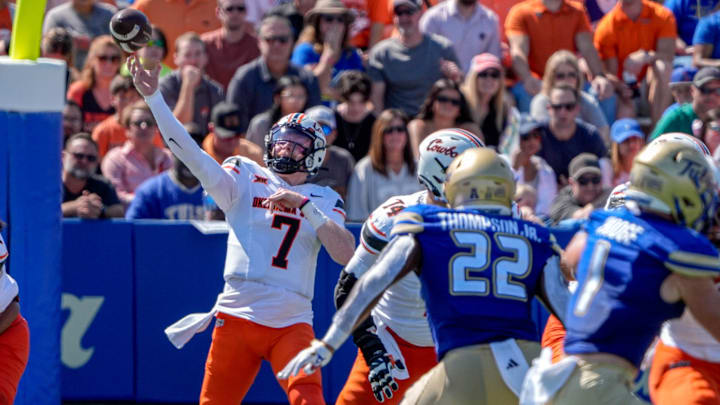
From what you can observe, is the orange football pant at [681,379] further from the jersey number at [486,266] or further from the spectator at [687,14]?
the spectator at [687,14]

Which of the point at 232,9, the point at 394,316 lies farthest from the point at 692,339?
the point at 232,9

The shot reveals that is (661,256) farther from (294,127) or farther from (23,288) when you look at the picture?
(23,288)

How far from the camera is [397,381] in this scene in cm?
638

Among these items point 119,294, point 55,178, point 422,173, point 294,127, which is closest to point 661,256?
point 422,173

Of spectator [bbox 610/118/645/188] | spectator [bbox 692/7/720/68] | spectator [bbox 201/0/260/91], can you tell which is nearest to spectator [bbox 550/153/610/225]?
spectator [bbox 610/118/645/188]

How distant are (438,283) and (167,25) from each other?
7.80 meters

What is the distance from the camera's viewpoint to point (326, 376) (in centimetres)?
920

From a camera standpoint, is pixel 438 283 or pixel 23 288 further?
pixel 23 288

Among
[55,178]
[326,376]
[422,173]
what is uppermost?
[422,173]

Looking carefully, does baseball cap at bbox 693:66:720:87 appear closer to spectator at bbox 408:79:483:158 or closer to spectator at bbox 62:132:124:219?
spectator at bbox 408:79:483:158

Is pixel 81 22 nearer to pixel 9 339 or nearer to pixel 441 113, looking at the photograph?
pixel 441 113

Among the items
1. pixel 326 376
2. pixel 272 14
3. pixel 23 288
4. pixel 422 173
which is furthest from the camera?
pixel 272 14

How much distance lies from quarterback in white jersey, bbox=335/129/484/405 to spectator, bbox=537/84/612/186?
14.9ft

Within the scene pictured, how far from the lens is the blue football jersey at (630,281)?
4.75m
